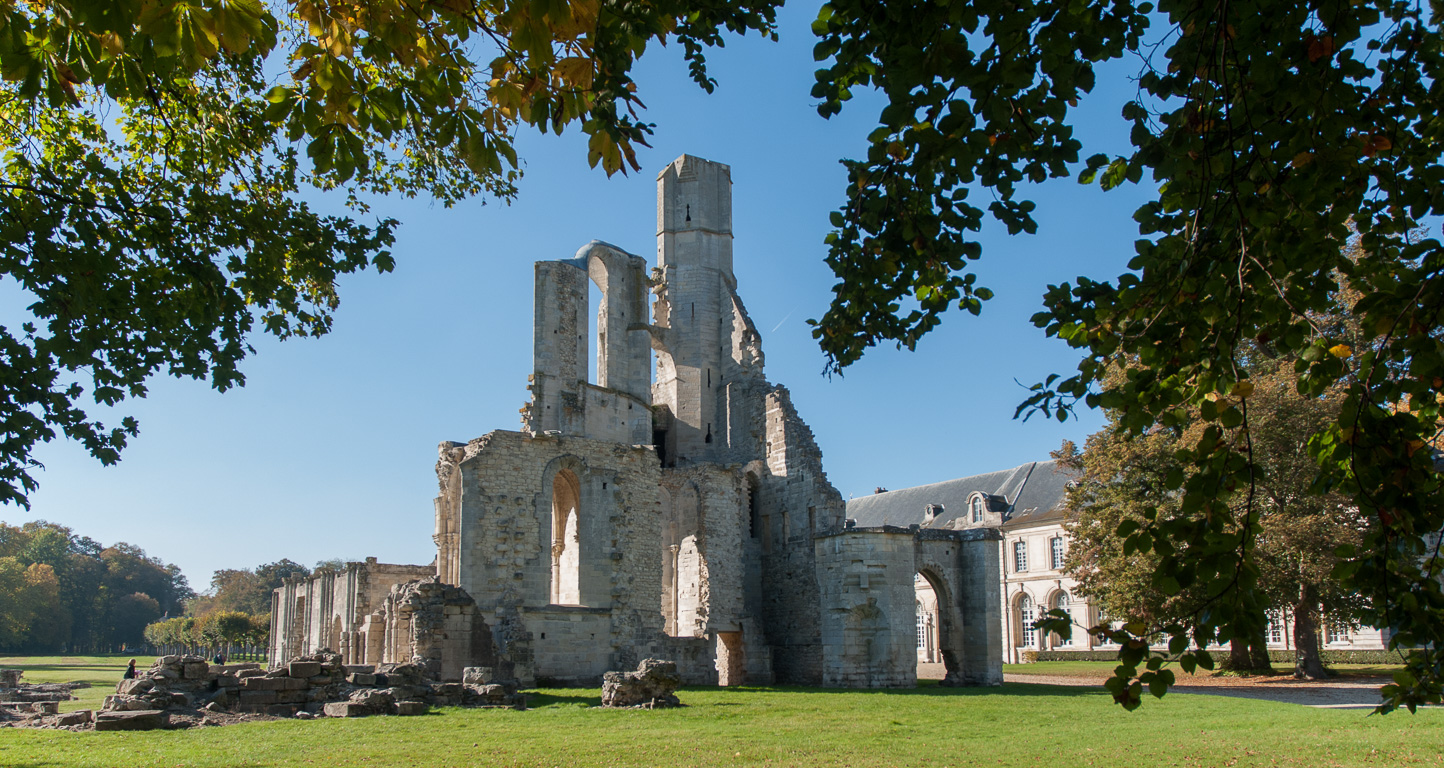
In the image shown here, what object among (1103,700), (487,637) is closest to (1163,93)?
Answer: (1103,700)

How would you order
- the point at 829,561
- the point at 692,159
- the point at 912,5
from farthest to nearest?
1. the point at 692,159
2. the point at 829,561
3. the point at 912,5

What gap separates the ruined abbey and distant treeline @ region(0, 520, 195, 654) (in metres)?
43.4

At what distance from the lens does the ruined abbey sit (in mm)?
21688

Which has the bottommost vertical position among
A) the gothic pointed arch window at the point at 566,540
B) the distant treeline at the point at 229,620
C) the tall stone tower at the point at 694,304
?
the distant treeline at the point at 229,620

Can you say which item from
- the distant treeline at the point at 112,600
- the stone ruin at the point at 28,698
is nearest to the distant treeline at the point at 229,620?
the distant treeline at the point at 112,600

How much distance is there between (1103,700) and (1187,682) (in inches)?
375

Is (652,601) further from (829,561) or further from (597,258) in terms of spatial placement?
(597,258)

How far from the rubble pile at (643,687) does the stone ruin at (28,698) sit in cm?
709

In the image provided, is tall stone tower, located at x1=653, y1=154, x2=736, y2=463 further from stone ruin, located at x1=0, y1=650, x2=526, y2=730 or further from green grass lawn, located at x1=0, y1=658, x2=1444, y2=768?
green grass lawn, located at x1=0, y1=658, x2=1444, y2=768

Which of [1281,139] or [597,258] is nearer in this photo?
[1281,139]

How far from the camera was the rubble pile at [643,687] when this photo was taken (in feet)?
51.5

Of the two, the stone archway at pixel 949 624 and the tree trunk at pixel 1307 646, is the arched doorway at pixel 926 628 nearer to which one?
the stone archway at pixel 949 624

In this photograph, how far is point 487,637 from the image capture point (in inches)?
794

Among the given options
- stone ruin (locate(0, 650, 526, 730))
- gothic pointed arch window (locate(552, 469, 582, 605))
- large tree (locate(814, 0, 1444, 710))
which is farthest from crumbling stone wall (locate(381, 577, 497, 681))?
large tree (locate(814, 0, 1444, 710))
